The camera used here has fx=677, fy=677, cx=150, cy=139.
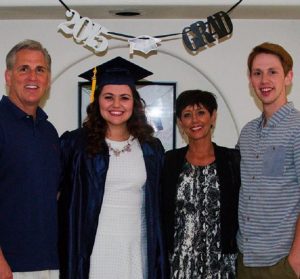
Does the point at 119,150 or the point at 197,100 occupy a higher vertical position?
the point at 197,100

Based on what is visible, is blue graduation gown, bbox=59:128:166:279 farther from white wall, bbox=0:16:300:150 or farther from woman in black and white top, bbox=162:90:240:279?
white wall, bbox=0:16:300:150

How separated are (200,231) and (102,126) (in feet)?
2.06

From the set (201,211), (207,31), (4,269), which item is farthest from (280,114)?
(4,269)

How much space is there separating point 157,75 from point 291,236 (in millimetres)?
1294

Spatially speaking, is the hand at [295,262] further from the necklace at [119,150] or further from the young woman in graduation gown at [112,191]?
the necklace at [119,150]

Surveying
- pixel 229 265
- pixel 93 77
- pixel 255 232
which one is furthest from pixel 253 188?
pixel 93 77

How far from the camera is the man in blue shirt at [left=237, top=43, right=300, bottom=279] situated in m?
2.69

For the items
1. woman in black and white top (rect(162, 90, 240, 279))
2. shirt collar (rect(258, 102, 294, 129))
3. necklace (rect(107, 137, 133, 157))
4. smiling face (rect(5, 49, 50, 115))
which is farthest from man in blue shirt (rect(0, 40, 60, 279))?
shirt collar (rect(258, 102, 294, 129))

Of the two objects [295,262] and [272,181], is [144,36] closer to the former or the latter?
[272,181]

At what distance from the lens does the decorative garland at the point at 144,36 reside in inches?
131

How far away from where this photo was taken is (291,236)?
8.89 feet

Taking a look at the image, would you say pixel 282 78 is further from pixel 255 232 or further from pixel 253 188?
pixel 255 232

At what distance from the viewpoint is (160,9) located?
330 cm

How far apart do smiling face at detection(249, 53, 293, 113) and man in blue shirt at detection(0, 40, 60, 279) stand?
0.88 meters
